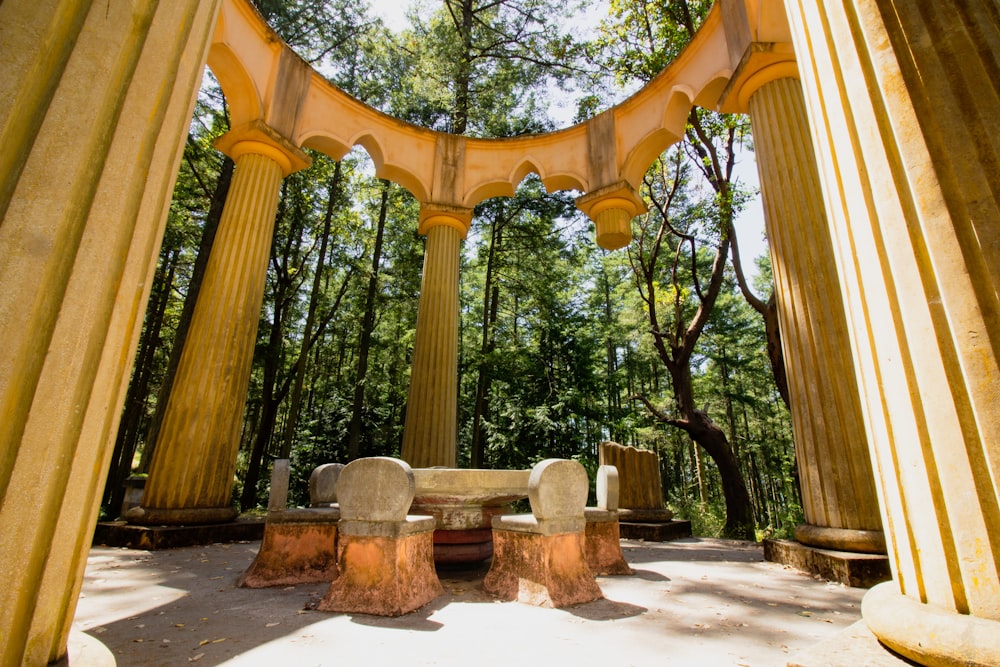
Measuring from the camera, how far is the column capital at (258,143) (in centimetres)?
848

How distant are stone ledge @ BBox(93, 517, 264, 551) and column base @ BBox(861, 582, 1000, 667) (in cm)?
800

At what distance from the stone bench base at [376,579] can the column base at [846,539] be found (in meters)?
4.52

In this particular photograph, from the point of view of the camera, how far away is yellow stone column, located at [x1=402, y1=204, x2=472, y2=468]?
902 centimetres

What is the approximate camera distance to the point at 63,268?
153 centimetres

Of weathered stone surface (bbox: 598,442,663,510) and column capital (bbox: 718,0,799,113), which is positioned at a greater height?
column capital (bbox: 718,0,799,113)

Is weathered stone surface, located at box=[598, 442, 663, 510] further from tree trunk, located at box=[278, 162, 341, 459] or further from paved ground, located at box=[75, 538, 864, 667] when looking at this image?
tree trunk, located at box=[278, 162, 341, 459]

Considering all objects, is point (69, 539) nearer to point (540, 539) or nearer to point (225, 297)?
point (540, 539)

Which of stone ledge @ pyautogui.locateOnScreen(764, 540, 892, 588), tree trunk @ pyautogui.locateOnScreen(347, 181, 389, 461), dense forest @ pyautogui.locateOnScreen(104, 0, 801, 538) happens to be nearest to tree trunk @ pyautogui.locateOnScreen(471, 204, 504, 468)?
dense forest @ pyautogui.locateOnScreen(104, 0, 801, 538)

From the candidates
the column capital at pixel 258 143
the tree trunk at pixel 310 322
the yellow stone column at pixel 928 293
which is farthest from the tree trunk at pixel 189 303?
the yellow stone column at pixel 928 293

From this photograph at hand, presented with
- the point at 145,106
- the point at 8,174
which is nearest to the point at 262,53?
the point at 145,106

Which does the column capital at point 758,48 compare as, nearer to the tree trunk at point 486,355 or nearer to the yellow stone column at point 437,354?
the yellow stone column at point 437,354

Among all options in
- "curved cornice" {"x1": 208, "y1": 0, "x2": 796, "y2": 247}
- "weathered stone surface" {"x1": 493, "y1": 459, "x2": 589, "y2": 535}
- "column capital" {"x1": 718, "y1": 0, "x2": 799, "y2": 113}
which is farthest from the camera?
"curved cornice" {"x1": 208, "y1": 0, "x2": 796, "y2": 247}

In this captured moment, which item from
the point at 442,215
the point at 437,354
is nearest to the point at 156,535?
the point at 437,354

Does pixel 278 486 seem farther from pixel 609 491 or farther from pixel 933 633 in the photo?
pixel 933 633
